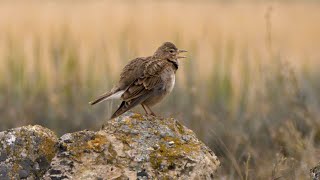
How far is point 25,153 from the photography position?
205 inches

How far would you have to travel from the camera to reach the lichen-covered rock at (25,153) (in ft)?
16.9

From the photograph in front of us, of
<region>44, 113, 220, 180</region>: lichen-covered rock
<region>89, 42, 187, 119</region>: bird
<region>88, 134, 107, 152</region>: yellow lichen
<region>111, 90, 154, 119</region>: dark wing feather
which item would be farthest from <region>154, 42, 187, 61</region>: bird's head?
<region>88, 134, 107, 152</region>: yellow lichen

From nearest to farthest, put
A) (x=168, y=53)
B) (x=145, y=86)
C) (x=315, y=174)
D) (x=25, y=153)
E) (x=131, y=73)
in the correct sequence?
(x=315, y=174) < (x=25, y=153) < (x=145, y=86) < (x=131, y=73) < (x=168, y=53)

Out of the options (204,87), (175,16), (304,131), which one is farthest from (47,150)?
(175,16)

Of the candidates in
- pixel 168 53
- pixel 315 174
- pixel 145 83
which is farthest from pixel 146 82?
pixel 315 174

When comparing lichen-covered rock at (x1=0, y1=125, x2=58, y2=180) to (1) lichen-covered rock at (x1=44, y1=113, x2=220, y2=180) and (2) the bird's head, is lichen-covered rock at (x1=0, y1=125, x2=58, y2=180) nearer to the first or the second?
(1) lichen-covered rock at (x1=44, y1=113, x2=220, y2=180)

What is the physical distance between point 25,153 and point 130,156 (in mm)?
570

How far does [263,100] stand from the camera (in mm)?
10602

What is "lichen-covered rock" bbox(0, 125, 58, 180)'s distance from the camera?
16.9 ft

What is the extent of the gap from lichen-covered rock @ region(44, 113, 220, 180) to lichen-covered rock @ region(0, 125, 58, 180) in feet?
0.31

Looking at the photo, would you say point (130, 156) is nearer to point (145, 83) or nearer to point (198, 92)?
point (145, 83)

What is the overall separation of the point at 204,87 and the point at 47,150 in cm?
648

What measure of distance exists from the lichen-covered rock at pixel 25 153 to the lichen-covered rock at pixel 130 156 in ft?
0.31

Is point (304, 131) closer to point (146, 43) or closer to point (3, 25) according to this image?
point (146, 43)
